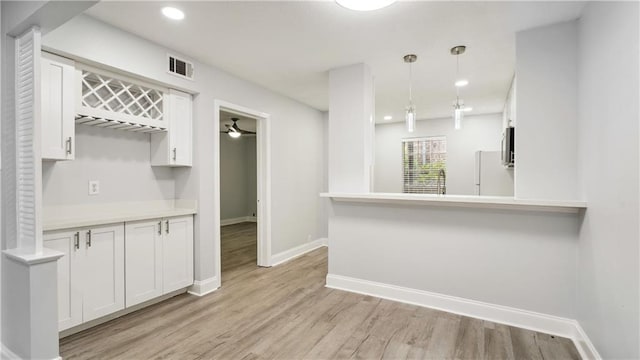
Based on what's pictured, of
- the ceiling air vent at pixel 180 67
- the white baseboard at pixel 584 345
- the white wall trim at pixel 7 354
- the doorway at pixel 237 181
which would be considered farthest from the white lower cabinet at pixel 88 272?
the white baseboard at pixel 584 345

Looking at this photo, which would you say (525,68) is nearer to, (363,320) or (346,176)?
(346,176)

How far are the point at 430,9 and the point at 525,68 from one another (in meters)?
1.01

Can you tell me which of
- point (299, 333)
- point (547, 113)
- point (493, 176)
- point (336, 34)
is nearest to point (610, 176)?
point (547, 113)

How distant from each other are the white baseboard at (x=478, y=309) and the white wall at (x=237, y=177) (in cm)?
537

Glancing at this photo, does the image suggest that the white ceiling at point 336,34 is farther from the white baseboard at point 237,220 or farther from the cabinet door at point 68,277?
the white baseboard at point 237,220

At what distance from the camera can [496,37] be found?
106 inches

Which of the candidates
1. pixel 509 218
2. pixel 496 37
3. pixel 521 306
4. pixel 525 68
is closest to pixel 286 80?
pixel 496 37

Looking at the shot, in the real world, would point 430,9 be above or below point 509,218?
above

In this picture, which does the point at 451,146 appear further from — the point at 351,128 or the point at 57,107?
the point at 57,107

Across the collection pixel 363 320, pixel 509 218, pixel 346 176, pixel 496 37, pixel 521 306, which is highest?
pixel 496 37

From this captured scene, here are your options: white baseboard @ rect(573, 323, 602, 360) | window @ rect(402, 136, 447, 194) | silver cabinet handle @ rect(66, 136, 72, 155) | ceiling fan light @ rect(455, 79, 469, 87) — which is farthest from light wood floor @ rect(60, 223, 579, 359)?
window @ rect(402, 136, 447, 194)

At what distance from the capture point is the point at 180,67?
309 cm

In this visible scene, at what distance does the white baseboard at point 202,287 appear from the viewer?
3268mm

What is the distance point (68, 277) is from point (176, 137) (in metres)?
1.51
